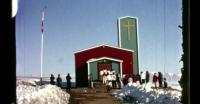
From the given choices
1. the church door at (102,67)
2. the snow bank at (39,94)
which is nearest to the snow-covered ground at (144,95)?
the church door at (102,67)

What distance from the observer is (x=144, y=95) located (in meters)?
3.41

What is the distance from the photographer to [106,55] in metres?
3.83

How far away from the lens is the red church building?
351 cm

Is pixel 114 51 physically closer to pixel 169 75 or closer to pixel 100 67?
pixel 100 67

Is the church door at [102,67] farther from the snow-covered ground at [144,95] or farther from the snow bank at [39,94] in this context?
the snow bank at [39,94]

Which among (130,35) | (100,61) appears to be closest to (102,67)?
(100,61)

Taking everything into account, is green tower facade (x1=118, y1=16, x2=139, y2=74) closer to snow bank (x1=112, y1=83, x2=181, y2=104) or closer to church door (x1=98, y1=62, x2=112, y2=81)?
snow bank (x1=112, y1=83, x2=181, y2=104)

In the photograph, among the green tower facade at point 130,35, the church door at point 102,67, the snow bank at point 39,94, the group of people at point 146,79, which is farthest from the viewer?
the church door at point 102,67

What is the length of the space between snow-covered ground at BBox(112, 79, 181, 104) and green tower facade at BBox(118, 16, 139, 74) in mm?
201

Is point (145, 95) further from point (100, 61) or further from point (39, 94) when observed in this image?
point (39, 94)

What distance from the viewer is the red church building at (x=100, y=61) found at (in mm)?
3508

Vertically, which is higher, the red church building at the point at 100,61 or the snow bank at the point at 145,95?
the red church building at the point at 100,61

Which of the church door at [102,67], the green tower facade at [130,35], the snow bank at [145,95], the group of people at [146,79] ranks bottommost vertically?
the snow bank at [145,95]
